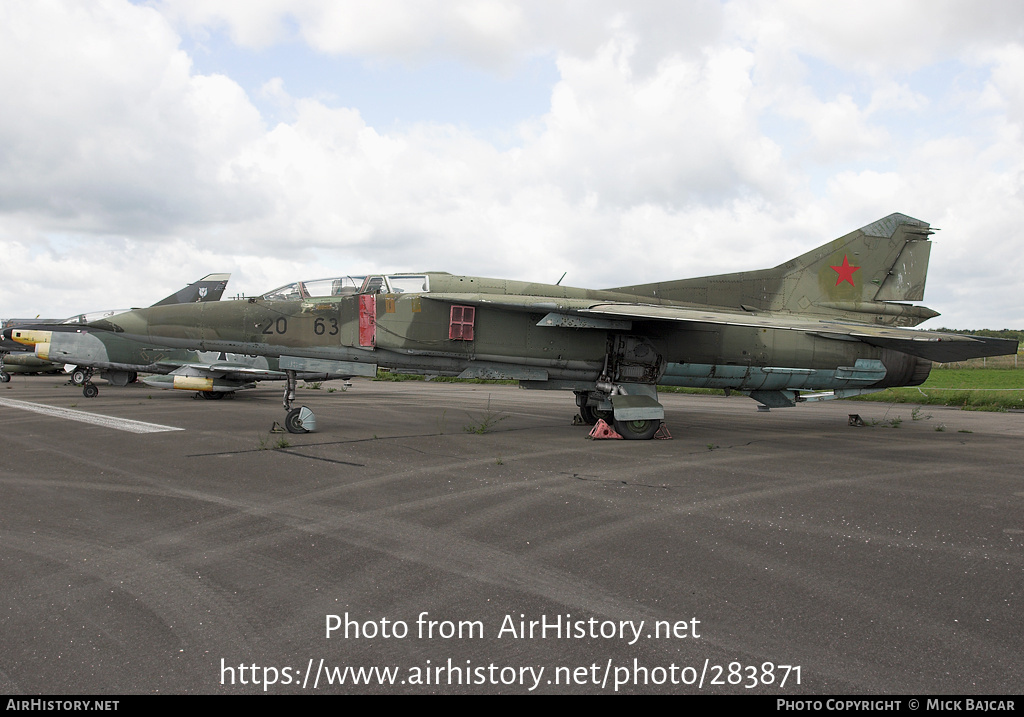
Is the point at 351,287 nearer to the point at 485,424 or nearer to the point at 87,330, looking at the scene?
the point at 485,424

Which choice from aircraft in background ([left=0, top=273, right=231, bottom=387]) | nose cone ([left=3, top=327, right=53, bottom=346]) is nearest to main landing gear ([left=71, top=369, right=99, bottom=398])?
aircraft in background ([left=0, top=273, right=231, bottom=387])

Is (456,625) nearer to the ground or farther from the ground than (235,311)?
nearer to the ground

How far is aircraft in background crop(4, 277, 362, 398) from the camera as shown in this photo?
21109mm

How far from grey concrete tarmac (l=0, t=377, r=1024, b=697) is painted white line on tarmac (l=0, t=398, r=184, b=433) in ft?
9.12

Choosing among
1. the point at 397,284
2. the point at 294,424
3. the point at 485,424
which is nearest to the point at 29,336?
the point at 294,424

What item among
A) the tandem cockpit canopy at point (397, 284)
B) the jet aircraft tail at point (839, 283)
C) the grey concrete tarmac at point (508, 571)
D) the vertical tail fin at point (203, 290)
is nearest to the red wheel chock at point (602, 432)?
the grey concrete tarmac at point (508, 571)

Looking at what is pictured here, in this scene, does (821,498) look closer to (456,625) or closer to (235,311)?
(456,625)

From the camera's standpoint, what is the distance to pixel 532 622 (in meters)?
3.84

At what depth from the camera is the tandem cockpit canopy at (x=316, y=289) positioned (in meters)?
12.1

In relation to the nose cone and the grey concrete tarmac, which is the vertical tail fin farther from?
the grey concrete tarmac

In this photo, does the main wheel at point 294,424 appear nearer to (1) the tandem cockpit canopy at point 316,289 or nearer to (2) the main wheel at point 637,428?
(1) the tandem cockpit canopy at point 316,289

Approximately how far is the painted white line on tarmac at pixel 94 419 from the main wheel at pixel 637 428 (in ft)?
30.6
